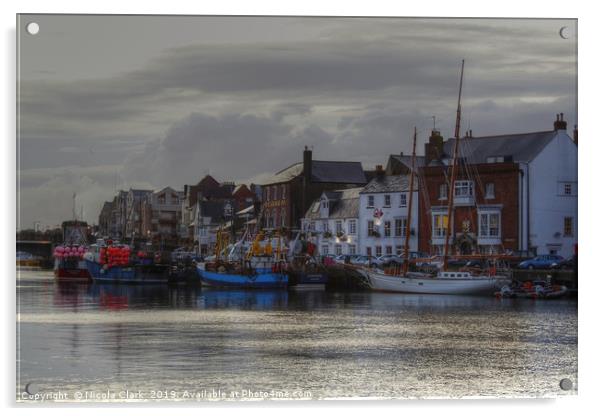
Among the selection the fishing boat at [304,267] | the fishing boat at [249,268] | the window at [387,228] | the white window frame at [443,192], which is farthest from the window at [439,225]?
the fishing boat at [249,268]

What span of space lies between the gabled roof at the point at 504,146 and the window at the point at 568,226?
0.82m

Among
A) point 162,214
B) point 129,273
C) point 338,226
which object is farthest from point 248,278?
point 162,214

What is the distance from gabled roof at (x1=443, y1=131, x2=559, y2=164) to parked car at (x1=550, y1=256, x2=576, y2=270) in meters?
1.17

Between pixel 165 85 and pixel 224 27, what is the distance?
3.02ft

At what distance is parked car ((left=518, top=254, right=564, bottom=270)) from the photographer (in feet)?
45.1

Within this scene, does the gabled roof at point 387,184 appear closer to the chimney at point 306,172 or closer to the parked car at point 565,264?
the chimney at point 306,172

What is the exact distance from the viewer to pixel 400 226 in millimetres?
14734

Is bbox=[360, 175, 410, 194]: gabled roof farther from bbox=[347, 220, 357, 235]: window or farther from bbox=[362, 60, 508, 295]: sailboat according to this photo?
bbox=[347, 220, 357, 235]: window

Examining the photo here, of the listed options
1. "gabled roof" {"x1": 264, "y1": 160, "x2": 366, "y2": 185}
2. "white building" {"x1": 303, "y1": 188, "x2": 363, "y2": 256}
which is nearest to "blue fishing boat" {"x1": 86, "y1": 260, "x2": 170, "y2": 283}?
"white building" {"x1": 303, "y1": 188, "x2": 363, "y2": 256}

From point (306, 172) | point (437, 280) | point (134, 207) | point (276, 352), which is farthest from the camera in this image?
point (437, 280)

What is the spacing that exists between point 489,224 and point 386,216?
3.91 ft

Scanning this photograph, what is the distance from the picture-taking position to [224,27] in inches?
504

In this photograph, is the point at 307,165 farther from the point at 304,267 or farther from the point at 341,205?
the point at 304,267

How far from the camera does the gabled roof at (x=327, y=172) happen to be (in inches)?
549
